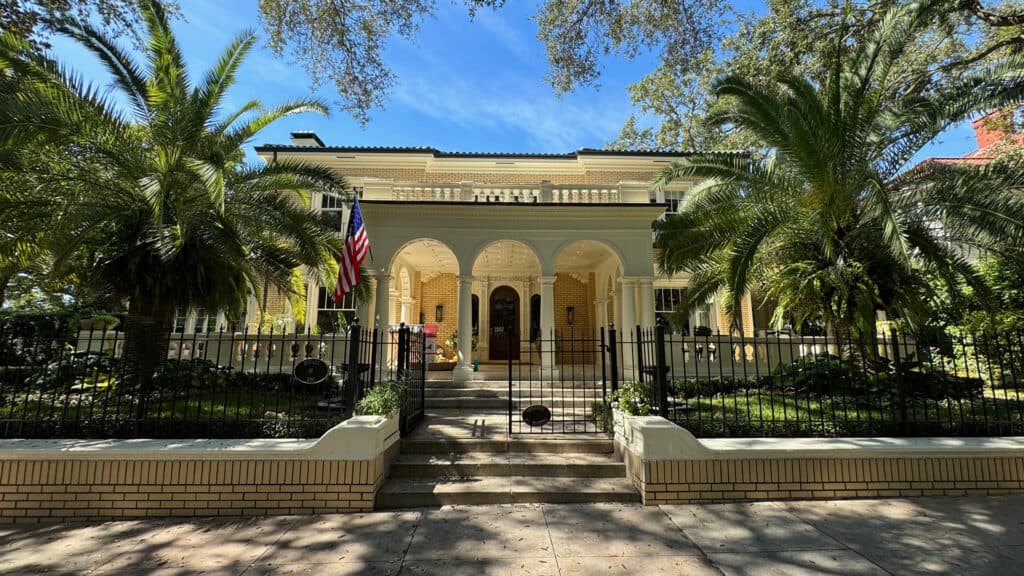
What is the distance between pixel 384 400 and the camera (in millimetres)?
5664

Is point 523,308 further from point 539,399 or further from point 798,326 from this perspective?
point 798,326

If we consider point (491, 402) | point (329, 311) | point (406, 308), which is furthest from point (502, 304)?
point (491, 402)

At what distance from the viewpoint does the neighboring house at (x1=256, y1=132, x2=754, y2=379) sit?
12.0 m

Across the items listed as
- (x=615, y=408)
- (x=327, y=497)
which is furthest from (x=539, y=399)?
(x=327, y=497)

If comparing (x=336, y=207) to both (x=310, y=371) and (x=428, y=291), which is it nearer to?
(x=428, y=291)

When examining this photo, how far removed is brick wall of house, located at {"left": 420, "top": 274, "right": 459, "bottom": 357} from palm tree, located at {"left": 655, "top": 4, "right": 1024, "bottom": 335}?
11.2 meters

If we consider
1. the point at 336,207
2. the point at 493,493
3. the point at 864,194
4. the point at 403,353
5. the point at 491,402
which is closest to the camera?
the point at 493,493

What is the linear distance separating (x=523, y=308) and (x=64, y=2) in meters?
13.5

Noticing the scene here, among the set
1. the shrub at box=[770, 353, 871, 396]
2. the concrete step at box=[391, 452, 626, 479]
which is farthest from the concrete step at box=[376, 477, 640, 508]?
the shrub at box=[770, 353, 871, 396]

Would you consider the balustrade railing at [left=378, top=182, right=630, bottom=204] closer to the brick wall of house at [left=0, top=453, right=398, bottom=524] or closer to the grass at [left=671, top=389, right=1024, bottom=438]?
the grass at [left=671, top=389, right=1024, bottom=438]

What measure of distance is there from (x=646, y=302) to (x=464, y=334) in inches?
192

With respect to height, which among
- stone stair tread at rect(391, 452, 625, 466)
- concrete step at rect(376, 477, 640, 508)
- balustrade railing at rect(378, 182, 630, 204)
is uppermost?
balustrade railing at rect(378, 182, 630, 204)

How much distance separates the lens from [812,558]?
12.2 feet

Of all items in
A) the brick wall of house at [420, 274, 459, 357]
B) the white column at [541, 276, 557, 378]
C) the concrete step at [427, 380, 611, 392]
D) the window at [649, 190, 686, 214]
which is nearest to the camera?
the concrete step at [427, 380, 611, 392]
